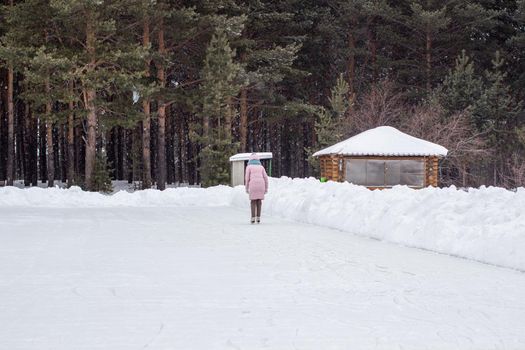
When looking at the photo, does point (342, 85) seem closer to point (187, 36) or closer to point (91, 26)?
point (187, 36)

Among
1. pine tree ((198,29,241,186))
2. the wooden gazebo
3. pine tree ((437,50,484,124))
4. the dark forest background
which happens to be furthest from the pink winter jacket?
pine tree ((437,50,484,124))

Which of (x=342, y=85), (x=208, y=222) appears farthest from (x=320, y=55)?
(x=208, y=222)

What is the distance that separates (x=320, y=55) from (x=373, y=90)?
919cm

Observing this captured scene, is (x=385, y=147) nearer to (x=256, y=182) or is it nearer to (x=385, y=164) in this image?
(x=385, y=164)

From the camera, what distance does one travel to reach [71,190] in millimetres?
29406

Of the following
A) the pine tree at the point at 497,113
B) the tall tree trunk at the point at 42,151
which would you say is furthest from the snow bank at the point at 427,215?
the tall tree trunk at the point at 42,151

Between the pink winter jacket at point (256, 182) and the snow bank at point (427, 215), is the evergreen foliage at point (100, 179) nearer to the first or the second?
the snow bank at point (427, 215)

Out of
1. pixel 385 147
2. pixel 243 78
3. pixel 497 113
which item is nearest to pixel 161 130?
pixel 243 78

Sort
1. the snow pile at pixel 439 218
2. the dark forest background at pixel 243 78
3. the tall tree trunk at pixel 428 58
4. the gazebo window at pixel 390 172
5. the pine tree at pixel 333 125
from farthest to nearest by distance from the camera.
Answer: the tall tree trunk at pixel 428 58
the pine tree at pixel 333 125
the dark forest background at pixel 243 78
the gazebo window at pixel 390 172
the snow pile at pixel 439 218

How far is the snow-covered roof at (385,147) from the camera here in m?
34.1

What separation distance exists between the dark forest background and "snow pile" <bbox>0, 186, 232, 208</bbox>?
6.23 meters

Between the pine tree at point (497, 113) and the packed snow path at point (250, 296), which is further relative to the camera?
the pine tree at point (497, 113)

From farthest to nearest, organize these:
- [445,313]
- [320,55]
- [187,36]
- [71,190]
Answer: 1. [320,55]
2. [187,36]
3. [71,190]
4. [445,313]

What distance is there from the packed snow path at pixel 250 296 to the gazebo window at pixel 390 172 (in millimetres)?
22549
